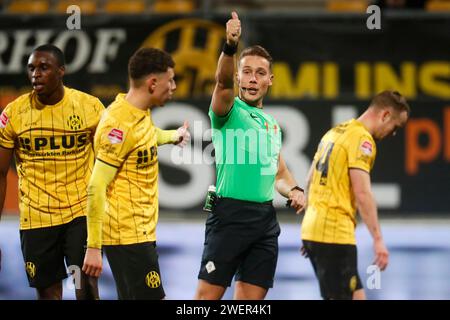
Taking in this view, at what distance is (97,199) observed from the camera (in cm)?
557

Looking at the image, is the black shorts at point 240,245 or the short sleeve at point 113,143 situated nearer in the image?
the short sleeve at point 113,143

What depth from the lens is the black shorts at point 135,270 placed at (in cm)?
588

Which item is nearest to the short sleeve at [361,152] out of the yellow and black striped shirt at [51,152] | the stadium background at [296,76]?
the yellow and black striped shirt at [51,152]

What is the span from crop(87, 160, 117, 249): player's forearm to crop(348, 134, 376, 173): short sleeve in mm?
1820

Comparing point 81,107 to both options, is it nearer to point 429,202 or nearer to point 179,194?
point 179,194

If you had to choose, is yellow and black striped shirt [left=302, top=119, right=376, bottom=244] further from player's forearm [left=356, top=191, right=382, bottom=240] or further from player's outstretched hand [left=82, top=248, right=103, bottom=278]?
player's outstretched hand [left=82, top=248, right=103, bottom=278]

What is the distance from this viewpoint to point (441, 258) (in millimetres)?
10039

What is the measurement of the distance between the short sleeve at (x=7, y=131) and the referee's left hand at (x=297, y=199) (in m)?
1.92

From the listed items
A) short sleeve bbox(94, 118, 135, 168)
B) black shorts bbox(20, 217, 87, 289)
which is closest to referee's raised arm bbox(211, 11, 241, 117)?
short sleeve bbox(94, 118, 135, 168)

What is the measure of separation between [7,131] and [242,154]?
159 cm

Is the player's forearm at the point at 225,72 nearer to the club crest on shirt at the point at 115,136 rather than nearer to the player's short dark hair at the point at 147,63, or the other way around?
the player's short dark hair at the point at 147,63

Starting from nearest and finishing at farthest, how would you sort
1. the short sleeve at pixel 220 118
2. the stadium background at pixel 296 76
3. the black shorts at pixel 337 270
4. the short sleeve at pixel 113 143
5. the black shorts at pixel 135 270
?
1. the short sleeve at pixel 113 143
2. the black shorts at pixel 135 270
3. the short sleeve at pixel 220 118
4. the black shorts at pixel 337 270
5. the stadium background at pixel 296 76

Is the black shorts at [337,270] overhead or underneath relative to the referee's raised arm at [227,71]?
underneath

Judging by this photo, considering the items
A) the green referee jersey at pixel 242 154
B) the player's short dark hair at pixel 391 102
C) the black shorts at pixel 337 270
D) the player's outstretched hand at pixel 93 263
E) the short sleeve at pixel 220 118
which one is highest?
the player's short dark hair at pixel 391 102
